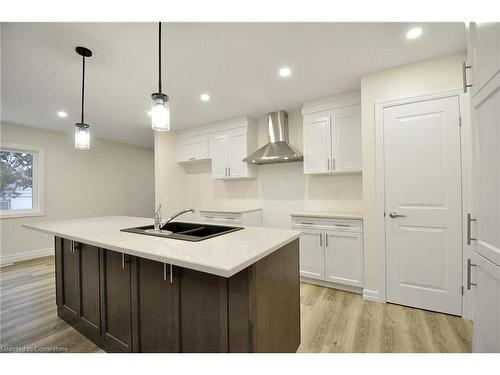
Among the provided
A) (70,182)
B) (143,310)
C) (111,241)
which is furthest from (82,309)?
(70,182)

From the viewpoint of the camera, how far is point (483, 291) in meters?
1.11

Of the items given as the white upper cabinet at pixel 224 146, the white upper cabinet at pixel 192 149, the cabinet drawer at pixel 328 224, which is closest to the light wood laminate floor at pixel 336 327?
the cabinet drawer at pixel 328 224

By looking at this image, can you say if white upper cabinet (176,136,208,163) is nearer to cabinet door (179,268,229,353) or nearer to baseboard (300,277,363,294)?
baseboard (300,277,363,294)

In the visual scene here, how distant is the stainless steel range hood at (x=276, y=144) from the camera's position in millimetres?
3193

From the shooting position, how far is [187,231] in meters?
1.84

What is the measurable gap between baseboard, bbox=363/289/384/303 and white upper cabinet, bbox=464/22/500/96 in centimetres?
199

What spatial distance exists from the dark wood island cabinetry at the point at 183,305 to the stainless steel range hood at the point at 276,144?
1.82 meters

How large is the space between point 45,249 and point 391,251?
5706mm

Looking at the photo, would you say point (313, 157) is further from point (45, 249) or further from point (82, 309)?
point (45, 249)

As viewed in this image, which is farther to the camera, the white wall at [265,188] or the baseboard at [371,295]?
the white wall at [265,188]

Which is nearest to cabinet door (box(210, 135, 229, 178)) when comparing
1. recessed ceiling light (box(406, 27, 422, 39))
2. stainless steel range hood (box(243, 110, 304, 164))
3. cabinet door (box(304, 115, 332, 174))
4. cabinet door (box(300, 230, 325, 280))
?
stainless steel range hood (box(243, 110, 304, 164))

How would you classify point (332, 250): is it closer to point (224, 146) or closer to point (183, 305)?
point (183, 305)

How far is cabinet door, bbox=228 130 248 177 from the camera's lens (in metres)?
3.62

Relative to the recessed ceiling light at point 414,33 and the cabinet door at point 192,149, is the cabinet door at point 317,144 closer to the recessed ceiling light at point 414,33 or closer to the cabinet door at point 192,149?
the recessed ceiling light at point 414,33
